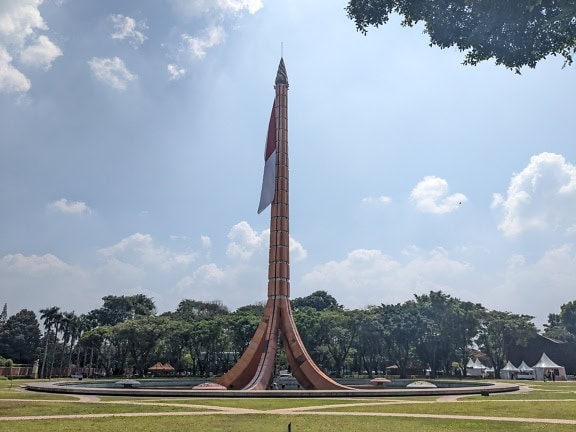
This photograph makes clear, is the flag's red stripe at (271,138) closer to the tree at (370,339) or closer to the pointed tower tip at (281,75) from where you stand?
the pointed tower tip at (281,75)

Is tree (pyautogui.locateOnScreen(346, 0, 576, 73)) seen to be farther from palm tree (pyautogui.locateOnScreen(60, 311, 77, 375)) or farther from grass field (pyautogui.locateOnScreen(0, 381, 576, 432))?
palm tree (pyautogui.locateOnScreen(60, 311, 77, 375))

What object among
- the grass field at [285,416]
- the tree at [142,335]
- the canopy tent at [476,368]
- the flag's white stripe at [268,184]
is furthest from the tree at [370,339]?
the grass field at [285,416]

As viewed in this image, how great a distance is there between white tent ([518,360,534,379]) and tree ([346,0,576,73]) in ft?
173

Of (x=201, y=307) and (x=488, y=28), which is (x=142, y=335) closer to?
(x=201, y=307)

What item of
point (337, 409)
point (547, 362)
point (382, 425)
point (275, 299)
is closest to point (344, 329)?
point (547, 362)

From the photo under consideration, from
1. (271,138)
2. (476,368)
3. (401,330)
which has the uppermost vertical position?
(271,138)

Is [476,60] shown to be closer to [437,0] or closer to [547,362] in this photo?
[437,0]

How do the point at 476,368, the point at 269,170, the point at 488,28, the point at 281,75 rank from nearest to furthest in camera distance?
the point at 488,28, the point at 269,170, the point at 281,75, the point at 476,368

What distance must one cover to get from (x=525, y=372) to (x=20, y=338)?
3023 inches

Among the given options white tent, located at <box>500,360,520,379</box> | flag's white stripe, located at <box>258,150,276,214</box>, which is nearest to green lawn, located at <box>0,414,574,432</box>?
flag's white stripe, located at <box>258,150,276,214</box>

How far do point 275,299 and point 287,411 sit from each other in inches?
637

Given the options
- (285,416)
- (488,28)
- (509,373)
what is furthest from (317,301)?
(488,28)

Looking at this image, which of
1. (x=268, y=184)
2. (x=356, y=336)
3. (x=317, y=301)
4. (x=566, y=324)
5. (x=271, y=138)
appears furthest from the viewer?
(x=317, y=301)

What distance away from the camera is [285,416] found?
687 inches
